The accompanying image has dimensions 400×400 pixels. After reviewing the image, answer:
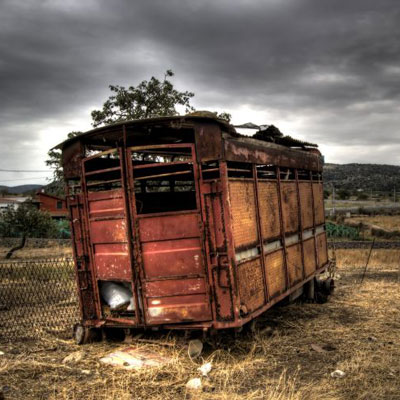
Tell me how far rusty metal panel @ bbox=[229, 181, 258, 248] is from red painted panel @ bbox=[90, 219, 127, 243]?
63.7 inches

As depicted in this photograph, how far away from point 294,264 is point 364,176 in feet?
292

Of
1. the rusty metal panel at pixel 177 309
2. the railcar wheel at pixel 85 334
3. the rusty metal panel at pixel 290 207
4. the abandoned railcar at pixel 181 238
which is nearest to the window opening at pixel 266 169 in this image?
the abandoned railcar at pixel 181 238

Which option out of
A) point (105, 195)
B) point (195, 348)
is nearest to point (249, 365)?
point (195, 348)

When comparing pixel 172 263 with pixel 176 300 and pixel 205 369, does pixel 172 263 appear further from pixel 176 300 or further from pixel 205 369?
pixel 205 369

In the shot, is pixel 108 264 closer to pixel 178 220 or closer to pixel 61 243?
pixel 178 220

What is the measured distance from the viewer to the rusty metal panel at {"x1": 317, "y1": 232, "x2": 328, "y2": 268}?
33.8 ft

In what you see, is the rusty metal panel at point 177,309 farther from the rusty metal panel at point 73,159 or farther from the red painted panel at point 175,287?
the rusty metal panel at point 73,159

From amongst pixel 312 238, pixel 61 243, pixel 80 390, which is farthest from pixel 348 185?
pixel 80 390

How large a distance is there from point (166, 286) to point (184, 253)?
54cm

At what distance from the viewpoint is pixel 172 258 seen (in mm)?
6141

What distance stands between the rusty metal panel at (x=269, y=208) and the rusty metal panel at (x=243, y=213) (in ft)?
0.98

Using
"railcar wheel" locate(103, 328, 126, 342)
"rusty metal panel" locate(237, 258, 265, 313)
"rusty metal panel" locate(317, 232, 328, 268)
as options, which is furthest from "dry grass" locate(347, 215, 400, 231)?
"railcar wheel" locate(103, 328, 126, 342)

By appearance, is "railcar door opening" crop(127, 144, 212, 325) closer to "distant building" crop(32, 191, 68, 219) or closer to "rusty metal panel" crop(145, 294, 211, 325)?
"rusty metal panel" crop(145, 294, 211, 325)

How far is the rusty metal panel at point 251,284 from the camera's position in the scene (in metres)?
6.06
